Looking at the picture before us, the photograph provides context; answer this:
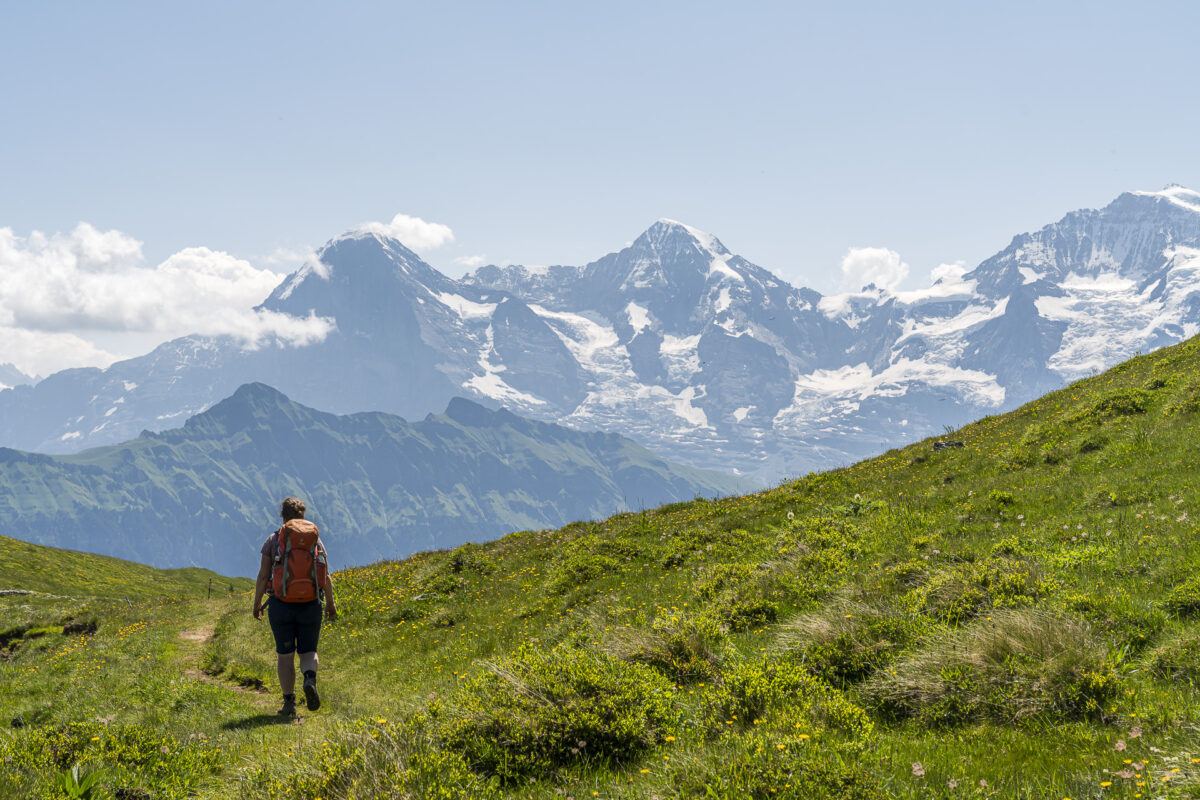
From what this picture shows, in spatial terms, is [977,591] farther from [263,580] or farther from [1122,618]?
[263,580]

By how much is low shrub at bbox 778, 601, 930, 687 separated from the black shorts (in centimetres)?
850

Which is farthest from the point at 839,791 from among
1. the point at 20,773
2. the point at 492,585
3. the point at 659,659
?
the point at 492,585

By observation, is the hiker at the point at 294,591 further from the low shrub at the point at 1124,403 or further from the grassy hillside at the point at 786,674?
the low shrub at the point at 1124,403

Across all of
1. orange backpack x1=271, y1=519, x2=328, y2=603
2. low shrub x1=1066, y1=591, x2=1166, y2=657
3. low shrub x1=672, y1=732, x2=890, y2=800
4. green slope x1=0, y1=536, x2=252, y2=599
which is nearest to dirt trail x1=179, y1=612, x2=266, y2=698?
orange backpack x1=271, y1=519, x2=328, y2=603

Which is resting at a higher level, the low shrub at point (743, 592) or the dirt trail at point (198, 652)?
the low shrub at point (743, 592)

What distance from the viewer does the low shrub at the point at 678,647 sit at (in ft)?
31.0

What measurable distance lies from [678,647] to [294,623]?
726 cm

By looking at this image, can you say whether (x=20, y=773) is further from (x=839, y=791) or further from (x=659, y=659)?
(x=839, y=791)

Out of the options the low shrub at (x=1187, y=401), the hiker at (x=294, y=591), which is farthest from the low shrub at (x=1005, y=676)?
the low shrub at (x=1187, y=401)

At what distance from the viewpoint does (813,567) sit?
1400 cm

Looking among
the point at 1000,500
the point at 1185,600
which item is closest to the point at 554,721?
the point at 1185,600

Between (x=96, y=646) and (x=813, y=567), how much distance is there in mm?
24153

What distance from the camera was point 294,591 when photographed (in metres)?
11.9

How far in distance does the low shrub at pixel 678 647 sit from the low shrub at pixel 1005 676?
240 centimetres
